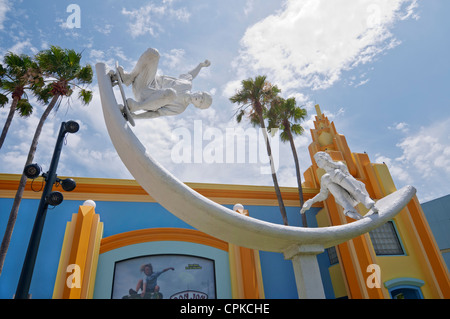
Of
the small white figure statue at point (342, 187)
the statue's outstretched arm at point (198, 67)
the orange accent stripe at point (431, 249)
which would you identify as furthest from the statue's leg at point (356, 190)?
the orange accent stripe at point (431, 249)

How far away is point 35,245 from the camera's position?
207 inches

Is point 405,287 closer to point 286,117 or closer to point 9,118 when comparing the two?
point 286,117

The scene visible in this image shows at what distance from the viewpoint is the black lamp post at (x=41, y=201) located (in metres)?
4.98

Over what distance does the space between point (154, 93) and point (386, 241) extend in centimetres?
1224

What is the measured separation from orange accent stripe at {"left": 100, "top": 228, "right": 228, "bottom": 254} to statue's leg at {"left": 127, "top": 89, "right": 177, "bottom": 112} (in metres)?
6.93

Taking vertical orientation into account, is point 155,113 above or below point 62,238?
below

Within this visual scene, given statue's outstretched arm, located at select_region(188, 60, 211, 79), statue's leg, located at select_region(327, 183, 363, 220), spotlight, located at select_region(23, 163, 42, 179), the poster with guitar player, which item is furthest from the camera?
the poster with guitar player

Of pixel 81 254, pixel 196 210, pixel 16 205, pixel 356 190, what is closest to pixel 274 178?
pixel 356 190

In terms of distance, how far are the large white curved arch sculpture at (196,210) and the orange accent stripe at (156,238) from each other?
6.51m

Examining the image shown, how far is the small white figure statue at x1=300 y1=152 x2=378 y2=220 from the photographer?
5377 millimetres

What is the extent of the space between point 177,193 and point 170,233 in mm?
7246

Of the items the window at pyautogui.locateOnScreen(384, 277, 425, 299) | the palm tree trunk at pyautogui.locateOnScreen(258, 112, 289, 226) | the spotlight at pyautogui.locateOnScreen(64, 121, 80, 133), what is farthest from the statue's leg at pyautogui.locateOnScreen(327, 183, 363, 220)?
the window at pyautogui.locateOnScreen(384, 277, 425, 299)

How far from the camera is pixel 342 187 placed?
18.5 ft

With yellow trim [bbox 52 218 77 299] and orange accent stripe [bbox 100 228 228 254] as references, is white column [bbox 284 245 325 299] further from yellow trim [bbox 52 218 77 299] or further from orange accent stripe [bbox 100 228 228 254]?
yellow trim [bbox 52 218 77 299]
